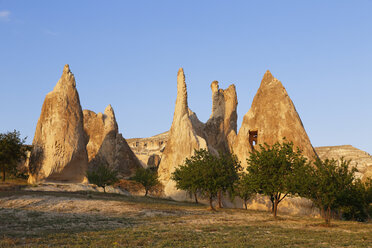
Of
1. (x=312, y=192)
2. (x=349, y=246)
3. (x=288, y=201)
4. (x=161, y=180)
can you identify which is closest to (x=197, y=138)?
(x=161, y=180)

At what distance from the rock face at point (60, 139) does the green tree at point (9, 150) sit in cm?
212

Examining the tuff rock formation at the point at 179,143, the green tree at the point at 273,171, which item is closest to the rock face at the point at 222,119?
the tuff rock formation at the point at 179,143

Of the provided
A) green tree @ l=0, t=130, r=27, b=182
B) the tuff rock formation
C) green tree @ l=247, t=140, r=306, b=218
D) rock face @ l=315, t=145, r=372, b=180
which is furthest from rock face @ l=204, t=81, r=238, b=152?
rock face @ l=315, t=145, r=372, b=180

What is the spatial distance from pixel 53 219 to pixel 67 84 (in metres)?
38.2

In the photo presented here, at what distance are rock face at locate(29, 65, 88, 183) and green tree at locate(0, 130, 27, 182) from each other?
2122 mm

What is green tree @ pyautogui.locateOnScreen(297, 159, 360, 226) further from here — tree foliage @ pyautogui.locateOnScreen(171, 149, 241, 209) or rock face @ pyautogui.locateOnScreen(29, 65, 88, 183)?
rock face @ pyautogui.locateOnScreen(29, 65, 88, 183)

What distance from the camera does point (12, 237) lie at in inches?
747

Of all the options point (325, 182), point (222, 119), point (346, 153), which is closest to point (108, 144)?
point (222, 119)

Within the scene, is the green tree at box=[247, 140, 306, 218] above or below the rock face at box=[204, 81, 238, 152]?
below

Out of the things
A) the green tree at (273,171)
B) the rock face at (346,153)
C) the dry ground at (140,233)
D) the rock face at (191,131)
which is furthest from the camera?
the rock face at (346,153)

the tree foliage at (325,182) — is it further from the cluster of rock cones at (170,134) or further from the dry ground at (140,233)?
the cluster of rock cones at (170,134)

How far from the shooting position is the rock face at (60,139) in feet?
189

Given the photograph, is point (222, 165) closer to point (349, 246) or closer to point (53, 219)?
point (53, 219)

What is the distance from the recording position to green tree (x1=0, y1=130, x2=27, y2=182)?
183ft
